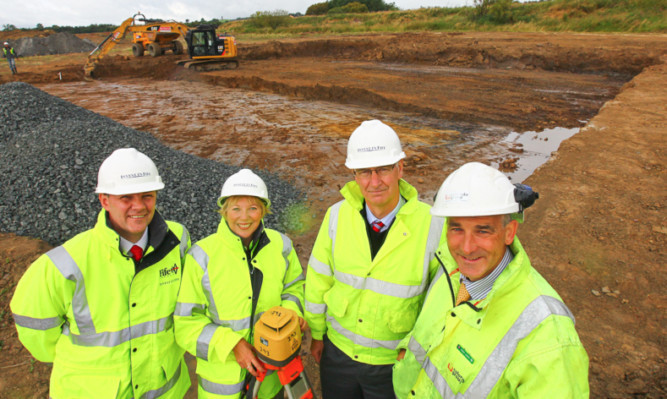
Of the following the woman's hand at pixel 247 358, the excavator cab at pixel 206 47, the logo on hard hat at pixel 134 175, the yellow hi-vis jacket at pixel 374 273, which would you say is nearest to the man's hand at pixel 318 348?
the yellow hi-vis jacket at pixel 374 273

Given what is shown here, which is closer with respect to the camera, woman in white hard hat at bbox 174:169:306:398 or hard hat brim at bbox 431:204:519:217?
hard hat brim at bbox 431:204:519:217

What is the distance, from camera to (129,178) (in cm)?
217

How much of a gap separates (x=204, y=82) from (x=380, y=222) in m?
21.0

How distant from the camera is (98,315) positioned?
6.75 feet

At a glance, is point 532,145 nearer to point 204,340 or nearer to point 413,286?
point 413,286

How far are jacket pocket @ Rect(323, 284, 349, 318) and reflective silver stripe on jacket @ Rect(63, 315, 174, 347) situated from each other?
1.12m

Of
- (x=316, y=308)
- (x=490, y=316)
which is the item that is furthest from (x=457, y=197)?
(x=316, y=308)

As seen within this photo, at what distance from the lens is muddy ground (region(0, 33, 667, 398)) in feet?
13.4

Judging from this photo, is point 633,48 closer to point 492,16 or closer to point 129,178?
point 492,16

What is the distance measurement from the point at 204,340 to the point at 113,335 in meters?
0.52

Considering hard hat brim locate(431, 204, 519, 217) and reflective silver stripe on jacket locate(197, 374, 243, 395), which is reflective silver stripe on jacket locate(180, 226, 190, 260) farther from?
hard hat brim locate(431, 204, 519, 217)

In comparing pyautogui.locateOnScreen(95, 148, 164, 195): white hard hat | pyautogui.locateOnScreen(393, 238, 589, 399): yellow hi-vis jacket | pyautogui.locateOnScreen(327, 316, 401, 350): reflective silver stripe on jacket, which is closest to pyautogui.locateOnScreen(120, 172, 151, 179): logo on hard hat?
pyautogui.locateOnScreen(95, 148, 164, 195): white hard hat

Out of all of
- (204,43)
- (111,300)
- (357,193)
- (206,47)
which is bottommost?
(111,300)

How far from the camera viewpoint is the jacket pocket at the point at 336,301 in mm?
2278
